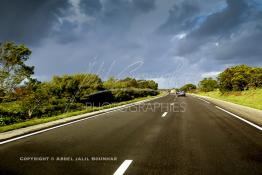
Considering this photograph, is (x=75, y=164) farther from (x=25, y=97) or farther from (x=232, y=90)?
(x=232, y=90)

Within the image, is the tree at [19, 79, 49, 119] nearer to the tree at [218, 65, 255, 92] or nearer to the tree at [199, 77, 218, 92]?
the tree at [218, 65, 255, 92]

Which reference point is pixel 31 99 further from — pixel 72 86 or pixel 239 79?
pixel 239 79

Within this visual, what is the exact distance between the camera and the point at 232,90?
62844mm

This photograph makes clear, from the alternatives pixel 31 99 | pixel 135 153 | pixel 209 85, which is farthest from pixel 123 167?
pixel 209 85

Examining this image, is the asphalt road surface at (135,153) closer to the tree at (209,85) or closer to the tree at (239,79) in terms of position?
the tree at (239,79)

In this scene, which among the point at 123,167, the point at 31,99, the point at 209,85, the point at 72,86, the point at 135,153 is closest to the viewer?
the point at 123,167

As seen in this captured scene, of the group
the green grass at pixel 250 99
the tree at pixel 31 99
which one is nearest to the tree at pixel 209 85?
the green grass at pixel 250 99

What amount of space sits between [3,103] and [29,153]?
24.0m

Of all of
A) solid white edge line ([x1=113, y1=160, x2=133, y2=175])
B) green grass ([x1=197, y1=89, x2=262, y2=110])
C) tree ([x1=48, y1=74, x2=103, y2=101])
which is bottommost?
solid white edge line ([x1=113, y1=160, x2=133, y2=175])

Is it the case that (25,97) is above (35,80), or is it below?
below

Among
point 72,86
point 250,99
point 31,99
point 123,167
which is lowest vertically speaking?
point 123,167

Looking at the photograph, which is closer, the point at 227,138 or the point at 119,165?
the point at 119,165

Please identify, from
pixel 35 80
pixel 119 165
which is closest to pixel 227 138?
pixel 119 165

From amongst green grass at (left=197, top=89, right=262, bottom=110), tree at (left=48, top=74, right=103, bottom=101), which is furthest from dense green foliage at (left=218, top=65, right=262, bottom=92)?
tree at (left=48, top=74, right=103, bottom=101)
